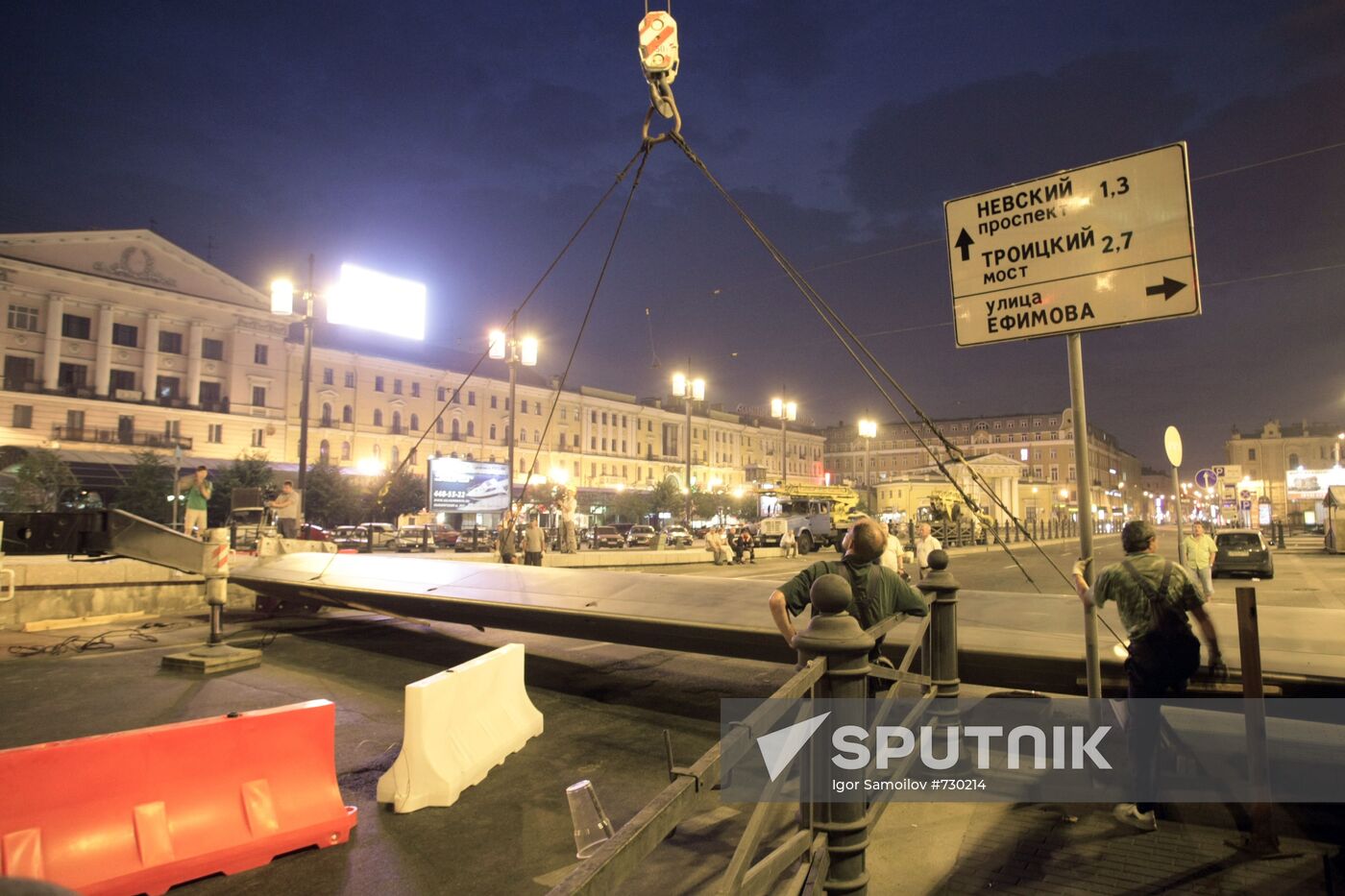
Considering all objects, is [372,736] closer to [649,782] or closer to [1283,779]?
[649,782]

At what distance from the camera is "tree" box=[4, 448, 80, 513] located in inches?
1144

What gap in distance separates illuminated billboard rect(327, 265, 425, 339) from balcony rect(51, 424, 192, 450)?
2879 cm

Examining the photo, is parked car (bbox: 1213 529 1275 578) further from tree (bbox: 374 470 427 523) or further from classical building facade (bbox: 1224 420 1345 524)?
classical building facade (bbox: 1224 420 1345 524)

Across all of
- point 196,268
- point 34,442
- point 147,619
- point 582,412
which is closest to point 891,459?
point 582,412

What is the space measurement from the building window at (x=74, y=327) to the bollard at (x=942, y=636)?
67.8 m

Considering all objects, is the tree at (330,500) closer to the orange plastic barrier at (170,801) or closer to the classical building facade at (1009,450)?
the orange plastic barrier at (170,801)

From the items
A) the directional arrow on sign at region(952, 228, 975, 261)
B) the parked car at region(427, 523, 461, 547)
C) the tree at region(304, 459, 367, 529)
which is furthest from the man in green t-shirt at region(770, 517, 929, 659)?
the tree at region(304, 459, 367, 529)

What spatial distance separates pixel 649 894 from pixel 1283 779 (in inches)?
166

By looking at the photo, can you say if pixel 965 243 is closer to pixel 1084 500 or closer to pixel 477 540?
pixel 1084 500

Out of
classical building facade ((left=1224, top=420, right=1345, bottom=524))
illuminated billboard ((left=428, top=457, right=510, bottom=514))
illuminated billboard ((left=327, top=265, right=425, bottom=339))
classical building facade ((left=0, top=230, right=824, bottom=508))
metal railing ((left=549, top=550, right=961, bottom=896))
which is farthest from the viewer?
classical building facade ((left=1224, top=420, right=1345, bottom=524))

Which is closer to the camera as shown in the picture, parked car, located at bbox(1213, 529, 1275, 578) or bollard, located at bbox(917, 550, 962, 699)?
bollard, located at bbox(917, 550, 962, 699)

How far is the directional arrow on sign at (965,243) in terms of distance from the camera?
4.60m

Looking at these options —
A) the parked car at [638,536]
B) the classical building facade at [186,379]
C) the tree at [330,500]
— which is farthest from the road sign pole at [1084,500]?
the tree at [330,500]

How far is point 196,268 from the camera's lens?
59.8 metres
